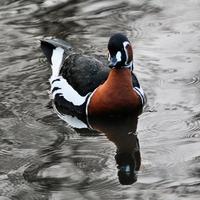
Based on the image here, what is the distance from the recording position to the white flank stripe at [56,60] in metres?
11.7

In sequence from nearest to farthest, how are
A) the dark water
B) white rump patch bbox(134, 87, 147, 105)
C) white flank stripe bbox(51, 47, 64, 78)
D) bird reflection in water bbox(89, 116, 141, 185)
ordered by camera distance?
the dark water
bird reflection in water bbox(89, 116, 141, 185)
white rump patch bbox(134, 87, 147, 105)
white flank stripe bbox(51, 47, 64, 78)

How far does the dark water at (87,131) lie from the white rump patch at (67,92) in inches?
9.0

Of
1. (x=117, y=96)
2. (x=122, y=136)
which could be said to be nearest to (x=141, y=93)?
(x=117, y=96)

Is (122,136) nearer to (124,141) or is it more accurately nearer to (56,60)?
(124,141)

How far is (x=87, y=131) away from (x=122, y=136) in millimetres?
464

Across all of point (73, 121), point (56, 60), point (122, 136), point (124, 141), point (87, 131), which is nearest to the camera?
point (124, 141)

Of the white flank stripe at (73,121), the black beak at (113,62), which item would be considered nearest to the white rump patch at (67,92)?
the white flank stripe at (73,121)

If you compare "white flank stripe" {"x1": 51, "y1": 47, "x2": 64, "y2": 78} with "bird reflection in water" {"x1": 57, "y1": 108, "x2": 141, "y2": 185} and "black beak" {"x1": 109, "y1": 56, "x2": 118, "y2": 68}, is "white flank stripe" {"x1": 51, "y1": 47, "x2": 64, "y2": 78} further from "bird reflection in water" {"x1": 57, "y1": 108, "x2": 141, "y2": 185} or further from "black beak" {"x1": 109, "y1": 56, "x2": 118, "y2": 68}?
"black beak" {"x1": 109, "y1": 56, "x2": 118, "y2": 68}

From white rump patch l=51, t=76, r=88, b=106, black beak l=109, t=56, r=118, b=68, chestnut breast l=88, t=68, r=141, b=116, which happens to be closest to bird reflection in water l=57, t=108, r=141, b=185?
chestnut breast l=88, t=68, r=141, b=116

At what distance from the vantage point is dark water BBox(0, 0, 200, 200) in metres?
8.70

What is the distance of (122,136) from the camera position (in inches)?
400

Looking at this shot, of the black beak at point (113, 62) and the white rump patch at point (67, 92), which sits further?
the white rump patch at point (67, 92)

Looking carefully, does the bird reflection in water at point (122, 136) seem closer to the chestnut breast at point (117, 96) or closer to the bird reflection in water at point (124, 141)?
the bird reflection in water at point (124, 141)

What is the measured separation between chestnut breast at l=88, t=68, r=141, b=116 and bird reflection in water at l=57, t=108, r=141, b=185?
0.11 m
